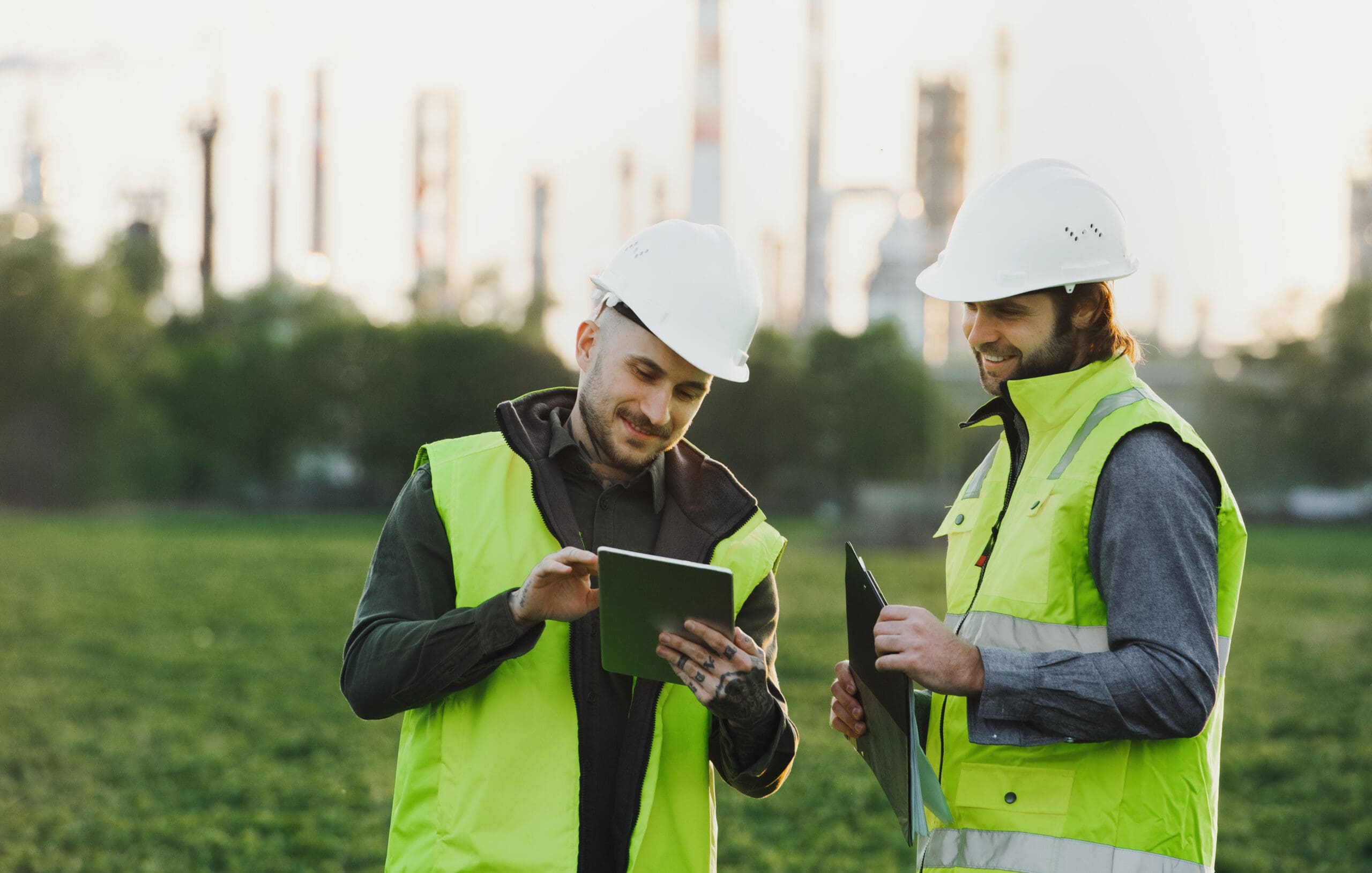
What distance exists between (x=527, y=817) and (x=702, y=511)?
2.29ft

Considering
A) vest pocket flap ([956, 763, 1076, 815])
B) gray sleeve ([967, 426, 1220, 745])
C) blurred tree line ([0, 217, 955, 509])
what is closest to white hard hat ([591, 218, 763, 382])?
gray sleeve ([967, 426, 1220, 745])

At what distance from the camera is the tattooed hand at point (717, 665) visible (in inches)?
89.8

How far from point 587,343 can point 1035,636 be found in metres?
1.10

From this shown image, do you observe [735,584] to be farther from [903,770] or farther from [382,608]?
[382,608]

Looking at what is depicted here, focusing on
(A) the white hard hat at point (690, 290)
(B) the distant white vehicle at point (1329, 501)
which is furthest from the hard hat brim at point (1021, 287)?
(B) the distant white vehicle at point (1329, 501)

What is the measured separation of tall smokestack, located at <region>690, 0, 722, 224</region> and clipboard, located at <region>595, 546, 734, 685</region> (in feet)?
133

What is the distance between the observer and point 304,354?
4369 centimetres

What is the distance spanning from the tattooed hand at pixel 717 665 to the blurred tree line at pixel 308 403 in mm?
36191

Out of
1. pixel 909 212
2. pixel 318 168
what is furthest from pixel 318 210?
pixel 909 212

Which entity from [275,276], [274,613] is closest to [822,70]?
[275,276]

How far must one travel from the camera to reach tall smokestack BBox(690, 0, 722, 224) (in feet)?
138

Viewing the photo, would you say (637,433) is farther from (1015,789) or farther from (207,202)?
(207,202)

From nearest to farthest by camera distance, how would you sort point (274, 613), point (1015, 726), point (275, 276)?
point (1015, 726)
point (274, 613)
point (275, 276)

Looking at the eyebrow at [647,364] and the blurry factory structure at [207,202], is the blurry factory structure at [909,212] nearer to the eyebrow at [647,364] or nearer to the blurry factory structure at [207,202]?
the blurry factory structure at [207,202]
